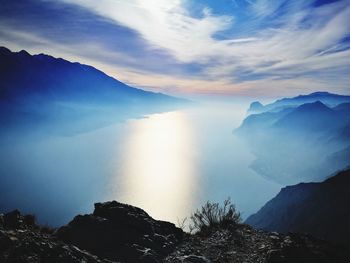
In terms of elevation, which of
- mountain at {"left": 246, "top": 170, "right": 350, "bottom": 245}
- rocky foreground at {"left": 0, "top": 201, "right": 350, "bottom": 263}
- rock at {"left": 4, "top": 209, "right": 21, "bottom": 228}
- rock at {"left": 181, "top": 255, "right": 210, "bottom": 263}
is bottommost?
rock at {"left": 181, "top": 255, "right": 210, "bottom": 263}

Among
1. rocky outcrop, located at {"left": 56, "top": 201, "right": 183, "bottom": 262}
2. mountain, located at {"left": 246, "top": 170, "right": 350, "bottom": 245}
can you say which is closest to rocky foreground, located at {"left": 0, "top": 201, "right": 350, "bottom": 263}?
rocky outcrop, located at {"left": 56, "top": 201, "right": 183, "bottom": 262}

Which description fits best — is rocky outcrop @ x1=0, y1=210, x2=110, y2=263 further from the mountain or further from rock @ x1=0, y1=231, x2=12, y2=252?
the mountain

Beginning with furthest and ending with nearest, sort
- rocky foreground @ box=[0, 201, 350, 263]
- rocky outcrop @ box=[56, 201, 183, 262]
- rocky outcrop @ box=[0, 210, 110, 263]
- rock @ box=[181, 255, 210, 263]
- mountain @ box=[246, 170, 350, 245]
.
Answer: mountain @ box=[246, 170, 350, 245] → rocky outcrop @ box=[56, 201, 183, 262] → rock @ box=[181, 255, 210, 263] → rocky foreground @ box=[0, 201, 350, 263] → rocky outcrop @ box=[0, 210, 110, 263]

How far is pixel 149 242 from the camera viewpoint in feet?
52.4

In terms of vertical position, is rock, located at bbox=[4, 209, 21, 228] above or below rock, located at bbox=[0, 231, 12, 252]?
above

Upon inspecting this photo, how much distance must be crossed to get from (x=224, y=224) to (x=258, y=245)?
396 cm

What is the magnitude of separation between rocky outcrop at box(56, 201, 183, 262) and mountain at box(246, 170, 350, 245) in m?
76.3

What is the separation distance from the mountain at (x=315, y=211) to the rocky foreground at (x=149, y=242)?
7237 centimetres

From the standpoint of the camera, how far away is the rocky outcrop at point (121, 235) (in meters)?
14.6

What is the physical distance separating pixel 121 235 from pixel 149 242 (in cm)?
162

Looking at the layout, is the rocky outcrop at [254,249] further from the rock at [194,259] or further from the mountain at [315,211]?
the mountain at [315,211]

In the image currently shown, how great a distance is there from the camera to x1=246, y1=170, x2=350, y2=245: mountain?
8864cm

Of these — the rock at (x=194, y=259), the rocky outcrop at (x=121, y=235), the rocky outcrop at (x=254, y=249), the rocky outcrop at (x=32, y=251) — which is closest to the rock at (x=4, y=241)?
the rocky outcrop at (x=32, y=251)

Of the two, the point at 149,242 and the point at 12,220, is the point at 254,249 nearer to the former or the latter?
the point at 149,242
